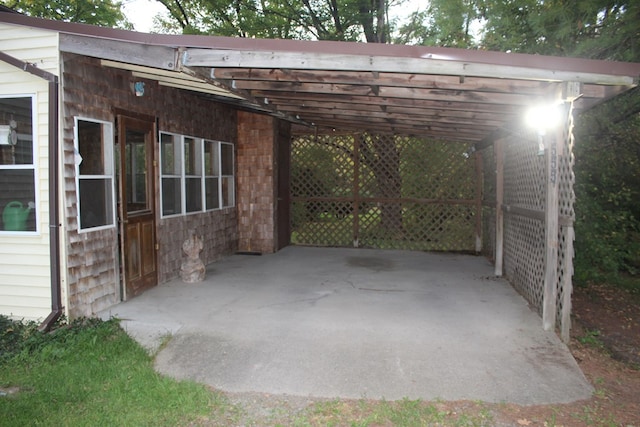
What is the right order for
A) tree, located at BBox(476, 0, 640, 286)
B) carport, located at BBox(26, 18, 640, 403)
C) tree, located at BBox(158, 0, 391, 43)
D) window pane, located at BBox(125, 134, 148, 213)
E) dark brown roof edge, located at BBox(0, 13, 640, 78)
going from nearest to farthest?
dark brown roof edge, located at BBox(0, 13, 640, 78), carport, located at BBox(26, 18, 640, 403), window pane, located at BBox(125, 134, 148, 213), tree, located at BBox(476, 0, 640, 286), tree, located at BBox(158, 0, 391, 43)

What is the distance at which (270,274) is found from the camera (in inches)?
268

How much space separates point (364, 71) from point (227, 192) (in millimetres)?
5063

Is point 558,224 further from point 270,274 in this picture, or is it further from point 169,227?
point 169,227

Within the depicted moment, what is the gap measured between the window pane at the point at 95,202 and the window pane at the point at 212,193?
2.49 m

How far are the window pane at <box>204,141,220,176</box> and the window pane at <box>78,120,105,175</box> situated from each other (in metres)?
2.56

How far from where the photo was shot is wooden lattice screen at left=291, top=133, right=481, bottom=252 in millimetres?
8859

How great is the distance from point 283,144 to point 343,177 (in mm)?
1328

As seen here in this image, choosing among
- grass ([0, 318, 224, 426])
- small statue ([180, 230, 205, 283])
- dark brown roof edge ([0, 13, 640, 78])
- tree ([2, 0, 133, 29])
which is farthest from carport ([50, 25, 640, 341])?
tree ([2, 0, 133, 29])

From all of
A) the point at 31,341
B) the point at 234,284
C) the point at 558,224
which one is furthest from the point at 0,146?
the point at 558,224

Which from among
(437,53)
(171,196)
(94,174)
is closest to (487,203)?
(437,53)

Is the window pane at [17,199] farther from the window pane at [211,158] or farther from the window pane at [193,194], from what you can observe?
the window pane at [211,158]

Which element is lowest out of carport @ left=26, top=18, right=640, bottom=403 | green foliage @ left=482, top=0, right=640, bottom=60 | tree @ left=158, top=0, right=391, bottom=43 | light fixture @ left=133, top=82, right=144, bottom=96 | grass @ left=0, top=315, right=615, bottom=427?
grass @ left=0, top=315, right=615, bottom=427

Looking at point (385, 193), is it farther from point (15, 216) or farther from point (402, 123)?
point (15, 216)

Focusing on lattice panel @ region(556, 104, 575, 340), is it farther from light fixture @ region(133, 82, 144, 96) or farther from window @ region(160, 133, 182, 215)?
window @ region(160, 133, 182, 215)
